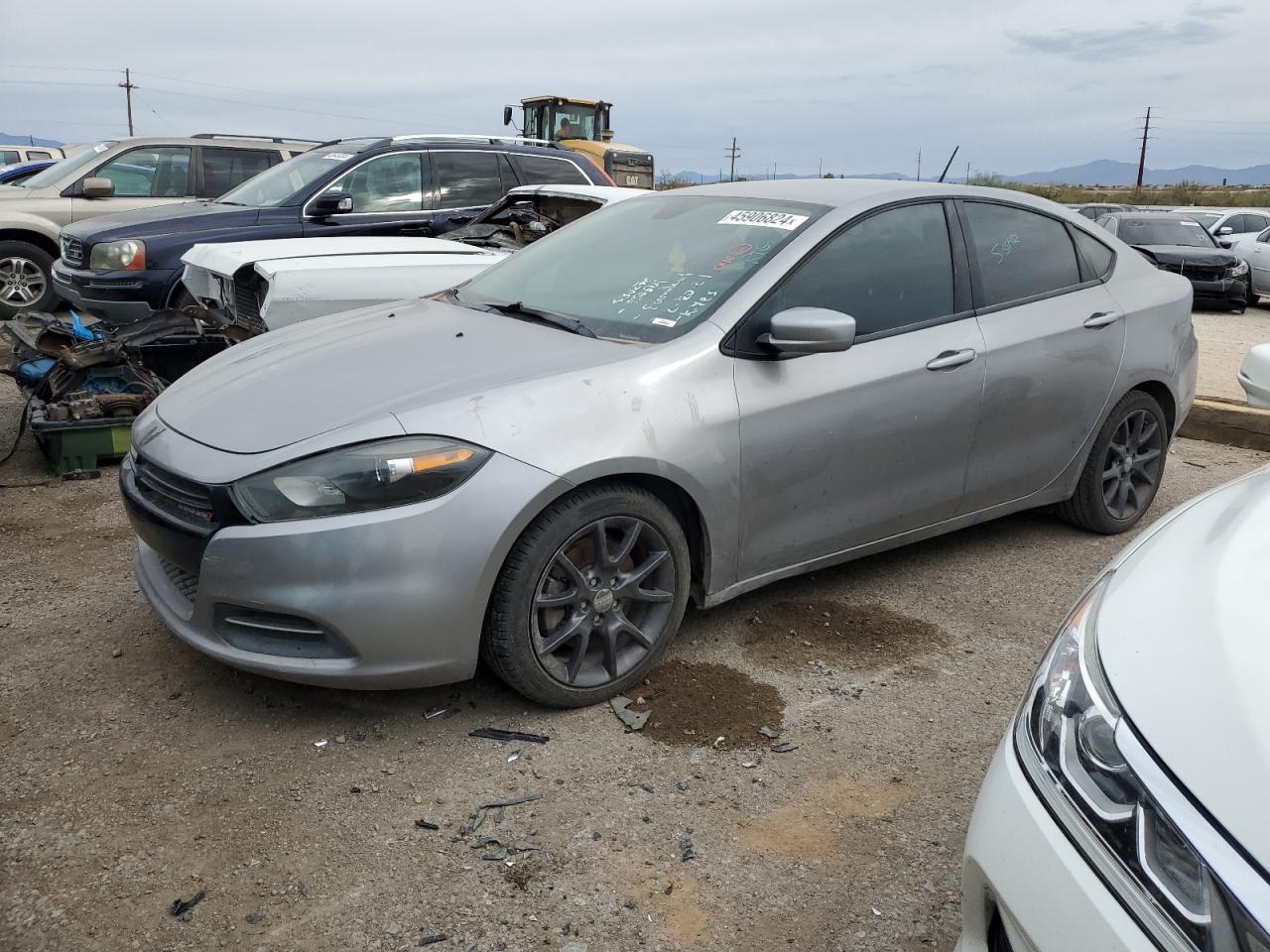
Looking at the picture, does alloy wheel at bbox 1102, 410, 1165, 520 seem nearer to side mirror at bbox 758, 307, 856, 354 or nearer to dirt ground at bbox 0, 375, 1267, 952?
dirt ground at bbox 0, 375, 1267, 952

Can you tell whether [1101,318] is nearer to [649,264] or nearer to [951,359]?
[951,359]

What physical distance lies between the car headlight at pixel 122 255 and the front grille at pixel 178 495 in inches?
195

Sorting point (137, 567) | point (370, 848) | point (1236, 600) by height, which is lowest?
point (370, 848)

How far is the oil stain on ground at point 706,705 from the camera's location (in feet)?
10.6

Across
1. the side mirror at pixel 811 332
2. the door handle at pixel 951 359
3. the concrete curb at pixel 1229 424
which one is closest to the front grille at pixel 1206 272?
the concrete curb at pixel 1229 424

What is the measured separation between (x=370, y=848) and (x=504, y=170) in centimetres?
686

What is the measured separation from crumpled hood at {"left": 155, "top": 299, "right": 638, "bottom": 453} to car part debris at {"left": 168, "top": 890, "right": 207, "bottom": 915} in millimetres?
1160

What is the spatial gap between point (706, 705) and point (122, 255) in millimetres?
6171

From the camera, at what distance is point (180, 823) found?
2750mm

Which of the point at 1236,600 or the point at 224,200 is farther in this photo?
the point at 224,200

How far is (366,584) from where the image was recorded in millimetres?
2895

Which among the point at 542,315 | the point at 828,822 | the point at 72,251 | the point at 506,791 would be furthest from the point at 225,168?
the point at 828,822

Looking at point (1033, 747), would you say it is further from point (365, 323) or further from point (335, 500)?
point (365, 323)

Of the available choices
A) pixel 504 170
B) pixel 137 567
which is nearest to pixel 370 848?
pixel 137 567
